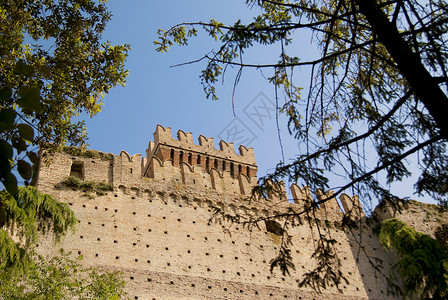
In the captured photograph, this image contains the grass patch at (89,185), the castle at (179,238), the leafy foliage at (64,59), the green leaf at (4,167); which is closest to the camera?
the green leaf at (4,167)

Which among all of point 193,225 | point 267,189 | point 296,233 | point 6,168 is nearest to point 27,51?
point 267,189

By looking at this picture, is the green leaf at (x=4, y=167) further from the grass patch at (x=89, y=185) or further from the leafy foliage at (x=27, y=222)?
the grass patch at (x=89, y=185)

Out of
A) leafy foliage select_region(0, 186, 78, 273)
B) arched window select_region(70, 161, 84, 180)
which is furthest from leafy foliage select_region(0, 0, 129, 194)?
arched window select_region(70, 161, 84, 180)

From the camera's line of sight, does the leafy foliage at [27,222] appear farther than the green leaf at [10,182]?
Yes

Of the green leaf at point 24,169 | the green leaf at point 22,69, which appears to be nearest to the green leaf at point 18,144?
the green leaf at point 24,169

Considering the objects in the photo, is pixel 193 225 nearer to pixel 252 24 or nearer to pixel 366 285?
pixel 366 285

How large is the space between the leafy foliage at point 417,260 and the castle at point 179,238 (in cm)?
96

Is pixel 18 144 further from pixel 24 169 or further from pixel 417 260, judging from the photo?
pixel 417 260

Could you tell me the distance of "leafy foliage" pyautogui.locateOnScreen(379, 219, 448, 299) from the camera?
12.0m

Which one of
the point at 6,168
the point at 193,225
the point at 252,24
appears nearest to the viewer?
the point at 6,168

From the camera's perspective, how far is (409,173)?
4.92 metres

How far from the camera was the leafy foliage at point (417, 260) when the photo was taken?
39.4 feet

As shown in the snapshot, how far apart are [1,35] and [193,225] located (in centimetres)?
788

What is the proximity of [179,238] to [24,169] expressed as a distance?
10737mm
